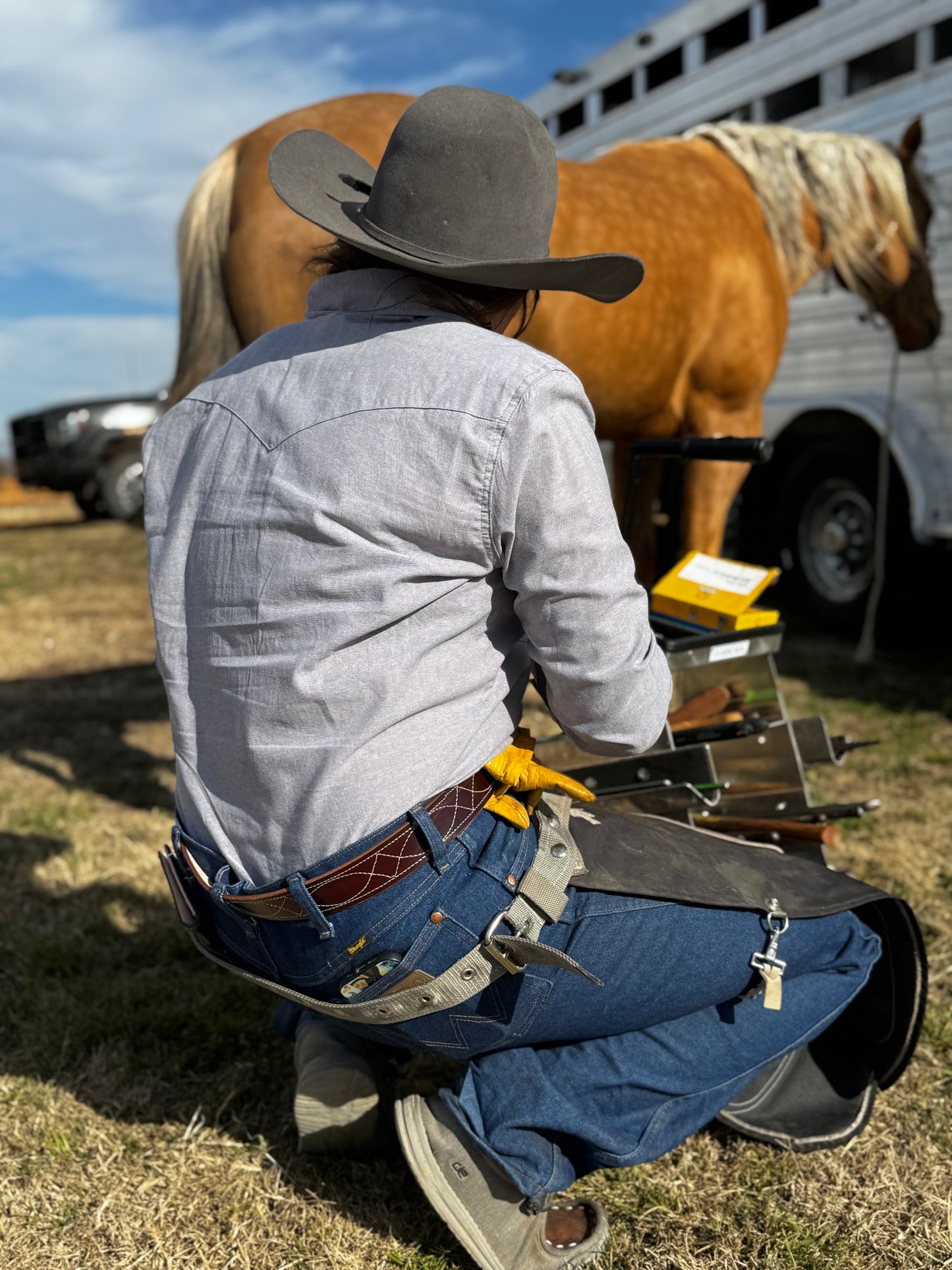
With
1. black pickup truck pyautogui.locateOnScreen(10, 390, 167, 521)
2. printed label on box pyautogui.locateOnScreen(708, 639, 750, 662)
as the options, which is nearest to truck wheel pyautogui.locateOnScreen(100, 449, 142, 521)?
black pickup truck pyautogui.locateOnScreen(10, 390, 167, 521)

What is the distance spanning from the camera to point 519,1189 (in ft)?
4.83

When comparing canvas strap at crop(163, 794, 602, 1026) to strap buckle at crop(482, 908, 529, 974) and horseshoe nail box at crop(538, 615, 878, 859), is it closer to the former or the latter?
strap buckle at crop(482, 908, 529, 974)

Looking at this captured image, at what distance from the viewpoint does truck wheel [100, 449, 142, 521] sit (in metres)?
11.6

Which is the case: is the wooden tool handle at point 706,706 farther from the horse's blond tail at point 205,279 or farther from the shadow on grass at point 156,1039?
the horse's blond tail at point 205,279

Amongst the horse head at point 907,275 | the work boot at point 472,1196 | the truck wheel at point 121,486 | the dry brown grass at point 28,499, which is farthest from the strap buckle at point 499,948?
the dry brown grass at point 28,499

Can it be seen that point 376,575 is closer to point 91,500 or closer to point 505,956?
point 505,956

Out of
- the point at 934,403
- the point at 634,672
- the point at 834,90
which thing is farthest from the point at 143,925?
the point at 834,90

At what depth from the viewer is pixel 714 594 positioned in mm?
2029

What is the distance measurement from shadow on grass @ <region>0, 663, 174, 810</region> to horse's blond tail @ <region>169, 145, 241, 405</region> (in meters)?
1.42

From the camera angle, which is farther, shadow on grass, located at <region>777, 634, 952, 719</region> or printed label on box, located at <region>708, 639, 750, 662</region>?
shadow on grass, located at <region>777, 634, 952, 719</region>

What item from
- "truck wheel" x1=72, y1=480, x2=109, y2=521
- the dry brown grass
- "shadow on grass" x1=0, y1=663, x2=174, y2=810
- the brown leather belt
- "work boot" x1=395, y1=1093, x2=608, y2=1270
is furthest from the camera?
the dry brown grass

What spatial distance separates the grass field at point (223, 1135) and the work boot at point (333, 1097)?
8 centimetres

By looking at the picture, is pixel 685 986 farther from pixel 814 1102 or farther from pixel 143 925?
pixel 143 925

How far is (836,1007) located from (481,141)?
1.39m
